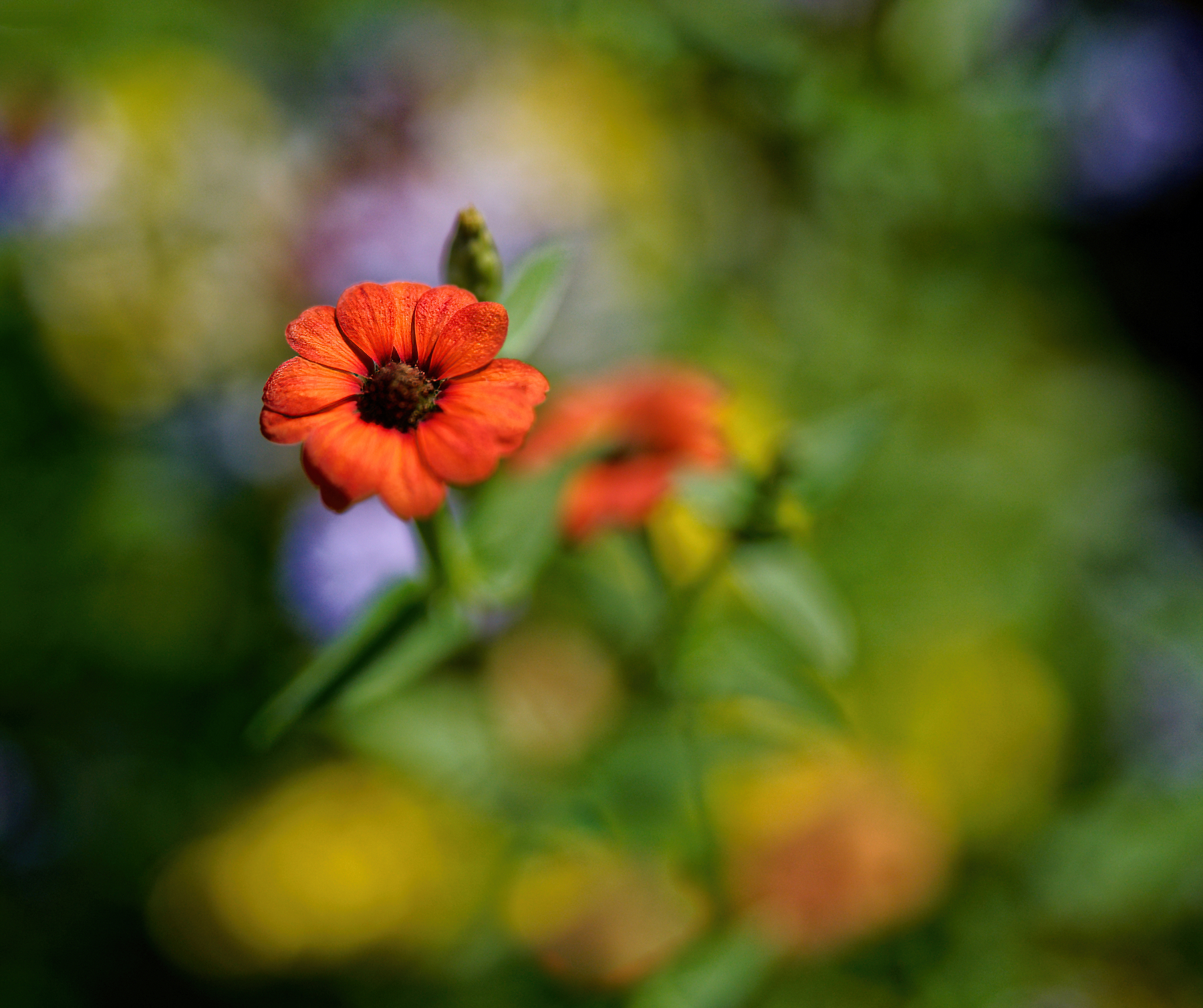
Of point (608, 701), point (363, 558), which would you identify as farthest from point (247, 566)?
point (608, 701)

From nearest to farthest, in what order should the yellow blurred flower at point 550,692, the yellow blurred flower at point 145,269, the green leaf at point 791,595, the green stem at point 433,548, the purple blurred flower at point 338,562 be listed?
1. the green stem at point 433,548
2. the green leaf at point 791,595
3. the purple blurred flower at point 338,562
4. the yellow blurred flower at point 550,692
5. the yellow blurred flower at point 145,269

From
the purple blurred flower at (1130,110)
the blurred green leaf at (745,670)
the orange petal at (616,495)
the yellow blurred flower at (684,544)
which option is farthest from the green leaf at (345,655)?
the purple blurred flower at (1130,110)

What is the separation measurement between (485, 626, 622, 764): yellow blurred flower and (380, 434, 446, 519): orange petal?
0.60 meters

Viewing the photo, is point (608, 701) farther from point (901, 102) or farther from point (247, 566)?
point (901, 102)

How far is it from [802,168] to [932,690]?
0.86 m

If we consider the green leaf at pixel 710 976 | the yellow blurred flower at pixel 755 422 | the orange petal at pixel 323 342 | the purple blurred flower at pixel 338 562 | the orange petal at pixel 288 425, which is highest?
the yellow blurred flower at pixel 755 422

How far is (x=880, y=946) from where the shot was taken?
3.45ft

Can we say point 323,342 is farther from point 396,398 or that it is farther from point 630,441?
point 630,441

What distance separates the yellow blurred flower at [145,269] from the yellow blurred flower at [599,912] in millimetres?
698

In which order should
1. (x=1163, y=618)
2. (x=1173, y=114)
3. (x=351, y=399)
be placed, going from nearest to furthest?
(x=351, y=399) → (x=1163, y=618) → (x=1173, y=114)

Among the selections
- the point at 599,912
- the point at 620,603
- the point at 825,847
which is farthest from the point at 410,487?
the point at 825,847

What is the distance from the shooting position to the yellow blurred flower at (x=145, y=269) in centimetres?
116

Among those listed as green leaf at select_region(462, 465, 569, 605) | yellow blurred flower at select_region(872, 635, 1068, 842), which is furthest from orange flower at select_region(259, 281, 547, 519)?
yellow blurred flower at select_region(872, 635, 1068, 842)

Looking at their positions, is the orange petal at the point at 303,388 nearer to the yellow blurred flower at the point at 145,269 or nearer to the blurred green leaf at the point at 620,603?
the blurred green leaf at the point at 620,603
